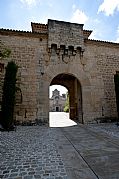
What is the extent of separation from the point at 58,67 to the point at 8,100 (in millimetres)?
3640

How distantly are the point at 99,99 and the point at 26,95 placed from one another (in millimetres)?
4443

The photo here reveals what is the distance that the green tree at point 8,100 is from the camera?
7.46m

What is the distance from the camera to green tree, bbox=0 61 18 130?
746 centimetres

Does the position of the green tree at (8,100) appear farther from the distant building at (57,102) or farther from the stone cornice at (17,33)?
the distant building at (57,102)

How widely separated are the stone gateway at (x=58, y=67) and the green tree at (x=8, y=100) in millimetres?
849

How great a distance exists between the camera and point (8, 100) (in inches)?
302

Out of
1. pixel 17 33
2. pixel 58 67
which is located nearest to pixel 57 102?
pixel 58 67

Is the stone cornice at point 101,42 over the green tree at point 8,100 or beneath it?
over

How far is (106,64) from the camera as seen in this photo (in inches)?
415

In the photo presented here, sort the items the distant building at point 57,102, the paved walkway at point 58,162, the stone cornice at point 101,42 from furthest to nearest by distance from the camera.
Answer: the distant building at point 57,102, the stone cornice at point 101,42, the paved walkway at point 58,162

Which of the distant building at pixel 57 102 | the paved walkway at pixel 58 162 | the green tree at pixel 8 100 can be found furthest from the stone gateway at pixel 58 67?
the distant building at pixel 57 102

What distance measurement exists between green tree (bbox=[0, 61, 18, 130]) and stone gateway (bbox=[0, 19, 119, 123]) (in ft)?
2.79

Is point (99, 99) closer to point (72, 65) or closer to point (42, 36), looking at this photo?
point (72, 65)

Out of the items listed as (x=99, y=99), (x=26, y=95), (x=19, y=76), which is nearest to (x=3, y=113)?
(x=26, y=95)
